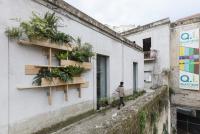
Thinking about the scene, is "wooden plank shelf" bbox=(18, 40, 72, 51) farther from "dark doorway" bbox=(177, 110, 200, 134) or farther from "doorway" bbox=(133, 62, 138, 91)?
"dark doorway" bbox=(177, 110, 200, 134)

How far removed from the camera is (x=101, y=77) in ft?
29.8

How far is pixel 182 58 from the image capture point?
17.2 m

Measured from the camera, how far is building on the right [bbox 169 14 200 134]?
16.3 metres

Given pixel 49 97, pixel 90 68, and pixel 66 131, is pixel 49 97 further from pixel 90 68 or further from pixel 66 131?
pixel 90 68

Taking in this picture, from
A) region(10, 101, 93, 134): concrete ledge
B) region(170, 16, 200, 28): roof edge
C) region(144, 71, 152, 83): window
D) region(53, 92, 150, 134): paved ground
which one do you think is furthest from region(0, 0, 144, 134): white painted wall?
region(144, 71, 152, 83): window

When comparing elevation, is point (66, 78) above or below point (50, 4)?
below

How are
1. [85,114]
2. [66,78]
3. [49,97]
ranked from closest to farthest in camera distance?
[49,97] < [66,78] < [85,114]

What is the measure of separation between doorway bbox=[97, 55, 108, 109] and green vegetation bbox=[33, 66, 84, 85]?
2259mm

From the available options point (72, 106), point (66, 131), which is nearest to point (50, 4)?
point (72, 106)

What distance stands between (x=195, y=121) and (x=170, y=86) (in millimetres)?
3715

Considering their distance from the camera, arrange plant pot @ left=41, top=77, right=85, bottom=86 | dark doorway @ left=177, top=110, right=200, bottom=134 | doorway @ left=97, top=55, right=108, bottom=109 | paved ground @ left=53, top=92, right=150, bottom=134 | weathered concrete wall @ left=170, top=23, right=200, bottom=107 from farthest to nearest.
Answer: dark doorway @ left=177, top=110, right=200, bottom=134, weathered concrete wall @ left=170, top=23, right=200, bottom=107, doorway @ left=97, top=55, right=108, bottom=109, paved ground @ left=53, top=92, right=150, bottom=134, plant pot @ left=41, top=77, right=85, bottom=86

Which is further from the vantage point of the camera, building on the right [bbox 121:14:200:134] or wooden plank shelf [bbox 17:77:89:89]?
building on the right [bbox 121:14:200:134]

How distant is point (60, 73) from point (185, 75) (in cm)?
1423

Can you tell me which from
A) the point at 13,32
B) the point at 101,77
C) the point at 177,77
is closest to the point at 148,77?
the point at 177,77
